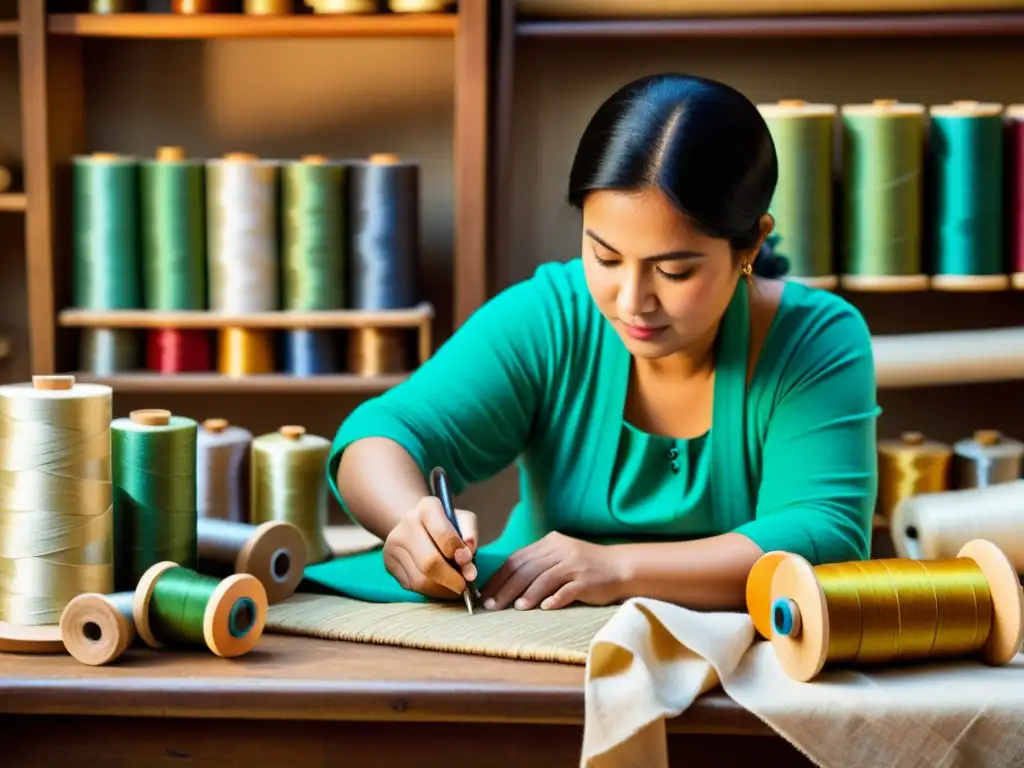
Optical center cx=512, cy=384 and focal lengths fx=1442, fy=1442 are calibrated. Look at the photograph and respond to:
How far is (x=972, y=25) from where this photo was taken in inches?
114

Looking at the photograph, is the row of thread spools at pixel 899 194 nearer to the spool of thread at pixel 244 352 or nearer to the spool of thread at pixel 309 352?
the spool of thread at pixel 309 352

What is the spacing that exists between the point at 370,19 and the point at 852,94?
110 cm

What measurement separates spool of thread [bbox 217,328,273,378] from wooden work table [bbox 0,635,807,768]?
1661mm

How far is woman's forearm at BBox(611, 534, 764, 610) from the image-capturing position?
1.64 metres

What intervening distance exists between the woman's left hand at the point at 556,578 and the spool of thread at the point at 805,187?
138cm

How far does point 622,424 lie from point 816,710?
0.68m

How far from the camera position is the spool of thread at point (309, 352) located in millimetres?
3012

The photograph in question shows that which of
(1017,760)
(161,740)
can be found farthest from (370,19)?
(1017,760)

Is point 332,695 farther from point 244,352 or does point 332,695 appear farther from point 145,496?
point 244,352

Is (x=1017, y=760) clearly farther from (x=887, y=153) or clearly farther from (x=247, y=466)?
(x=887, y=153)

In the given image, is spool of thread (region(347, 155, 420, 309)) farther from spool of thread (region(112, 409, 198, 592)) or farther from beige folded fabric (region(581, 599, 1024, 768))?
beige folded fabric (region(581, 599, 1024, 768))

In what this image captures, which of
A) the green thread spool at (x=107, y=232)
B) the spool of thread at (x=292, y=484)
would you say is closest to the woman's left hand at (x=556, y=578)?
the spool of thread at (x=292, y=484)

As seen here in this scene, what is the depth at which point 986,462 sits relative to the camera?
2.93 m

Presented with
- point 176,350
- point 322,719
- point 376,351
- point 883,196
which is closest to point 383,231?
point 376,351
